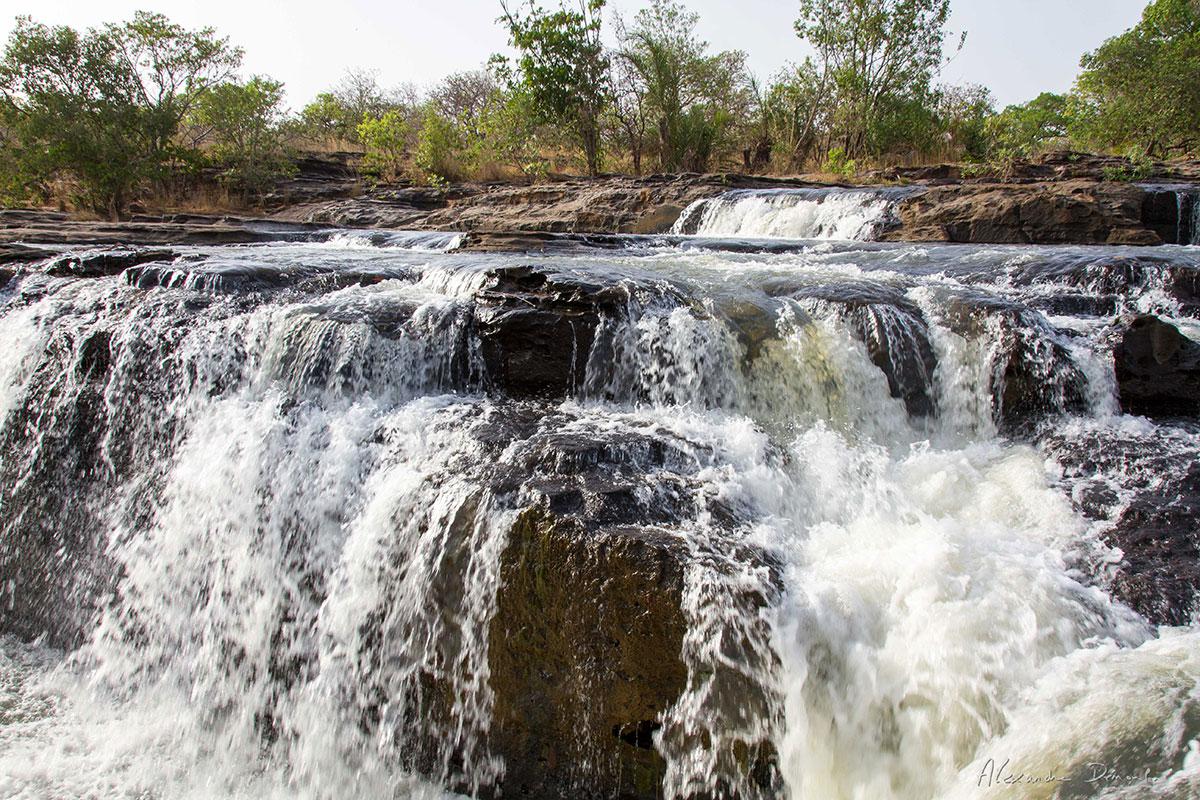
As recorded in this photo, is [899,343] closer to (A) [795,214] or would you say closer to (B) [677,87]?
(A) [795,214]

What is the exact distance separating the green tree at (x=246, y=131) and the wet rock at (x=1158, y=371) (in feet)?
55.1

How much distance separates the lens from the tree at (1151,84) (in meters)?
13.9

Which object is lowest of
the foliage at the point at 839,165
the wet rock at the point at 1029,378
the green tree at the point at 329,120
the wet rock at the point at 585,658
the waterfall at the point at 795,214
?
the wet rock at the point at 585,658

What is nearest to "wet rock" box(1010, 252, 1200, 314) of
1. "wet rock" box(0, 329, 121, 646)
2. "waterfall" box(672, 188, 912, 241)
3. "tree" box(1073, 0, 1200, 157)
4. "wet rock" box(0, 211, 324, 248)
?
"waterfall" box(672, 188, 912, 241)

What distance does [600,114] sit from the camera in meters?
18.0

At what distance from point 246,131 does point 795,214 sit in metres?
13.2

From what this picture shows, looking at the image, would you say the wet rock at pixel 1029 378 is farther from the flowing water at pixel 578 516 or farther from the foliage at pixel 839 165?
the foliage at pixel 839 165

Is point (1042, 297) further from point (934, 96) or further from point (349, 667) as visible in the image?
point (934, 96)

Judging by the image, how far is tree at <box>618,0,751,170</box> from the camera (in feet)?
57.0

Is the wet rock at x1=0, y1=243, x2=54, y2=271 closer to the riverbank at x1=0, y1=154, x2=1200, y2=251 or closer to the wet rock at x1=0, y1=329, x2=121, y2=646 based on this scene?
the riverbank at x1=0, y1=154, x2=1200, y2=251

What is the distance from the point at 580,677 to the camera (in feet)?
9.16

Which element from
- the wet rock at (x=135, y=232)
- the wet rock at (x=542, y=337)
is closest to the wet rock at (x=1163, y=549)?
the wet rock at (x=542, y=337)

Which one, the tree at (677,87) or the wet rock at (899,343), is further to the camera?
the tree at (677,87)

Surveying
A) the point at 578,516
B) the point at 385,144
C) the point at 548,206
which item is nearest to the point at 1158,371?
the point at 578,516
